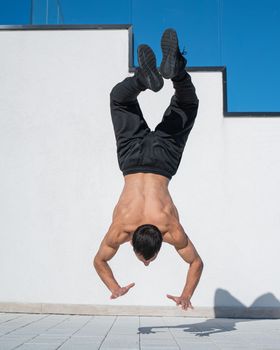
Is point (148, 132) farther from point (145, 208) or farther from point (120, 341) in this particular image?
point (120, 341)

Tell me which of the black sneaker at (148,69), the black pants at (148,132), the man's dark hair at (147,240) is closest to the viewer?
the man's dark hair at (147,240)

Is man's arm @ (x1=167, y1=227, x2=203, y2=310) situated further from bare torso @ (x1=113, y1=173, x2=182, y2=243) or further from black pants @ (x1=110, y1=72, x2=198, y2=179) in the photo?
black pants @ (x1=110, y1=72, x2=198, y2=179)

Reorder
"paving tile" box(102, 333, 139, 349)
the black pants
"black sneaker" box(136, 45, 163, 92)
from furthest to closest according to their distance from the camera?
the black pants, "black sneaker" box(136, 45, 163, 92), "paving tile" box(102, 333, 139, 349)

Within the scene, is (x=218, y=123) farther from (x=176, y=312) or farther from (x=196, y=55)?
(x=176, y=312)

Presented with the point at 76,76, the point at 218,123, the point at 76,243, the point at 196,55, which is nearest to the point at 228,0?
the point at 196,55

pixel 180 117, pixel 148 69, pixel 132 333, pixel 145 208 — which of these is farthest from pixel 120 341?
pixel 148 69

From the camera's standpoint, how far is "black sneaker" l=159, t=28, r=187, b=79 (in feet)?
13.5

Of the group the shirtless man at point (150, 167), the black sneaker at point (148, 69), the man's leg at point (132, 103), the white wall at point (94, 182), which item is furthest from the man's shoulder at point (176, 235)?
the white wall at point (94, 182)

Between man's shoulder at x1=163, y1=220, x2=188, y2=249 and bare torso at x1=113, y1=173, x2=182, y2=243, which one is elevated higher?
bare torso at x1=113, y1=173, x2=182, y2=243

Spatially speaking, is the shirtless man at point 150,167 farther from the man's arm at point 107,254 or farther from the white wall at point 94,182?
the white wall at point 94,182

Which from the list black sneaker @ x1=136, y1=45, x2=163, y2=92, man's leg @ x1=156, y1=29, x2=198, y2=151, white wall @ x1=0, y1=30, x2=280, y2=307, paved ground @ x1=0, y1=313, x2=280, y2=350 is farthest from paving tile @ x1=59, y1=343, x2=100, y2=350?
white wall @ x1=0, y1=30, x2=280, y2=307

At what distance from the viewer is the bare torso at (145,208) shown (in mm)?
4137

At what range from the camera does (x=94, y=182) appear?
7.50 metres

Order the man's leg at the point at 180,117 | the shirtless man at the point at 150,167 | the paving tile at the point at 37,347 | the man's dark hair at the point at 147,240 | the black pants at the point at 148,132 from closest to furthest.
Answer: the paving tile at the point at 37,347
the man's dark hair at the point at 147,240
the shirtless man at the point at 150,167
the black pants at the point at 148,132
the man's leg at the point at 180,117
